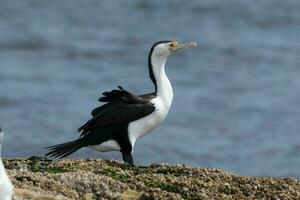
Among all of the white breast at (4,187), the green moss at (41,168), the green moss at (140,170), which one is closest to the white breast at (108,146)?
the green moss at (140,170)

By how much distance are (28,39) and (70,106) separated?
7996 mm

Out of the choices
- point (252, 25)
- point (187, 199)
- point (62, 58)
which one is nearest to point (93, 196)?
point (187, 199)

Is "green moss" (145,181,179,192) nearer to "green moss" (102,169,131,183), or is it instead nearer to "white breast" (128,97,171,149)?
"green moss" (102,169,131,183)

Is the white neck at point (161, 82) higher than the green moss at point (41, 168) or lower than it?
higher

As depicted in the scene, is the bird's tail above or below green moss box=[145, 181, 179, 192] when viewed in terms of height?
above

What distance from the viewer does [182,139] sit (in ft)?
77.9

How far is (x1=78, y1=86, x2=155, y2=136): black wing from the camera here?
1302cm

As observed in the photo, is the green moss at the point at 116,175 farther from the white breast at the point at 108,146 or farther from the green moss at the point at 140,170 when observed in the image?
the white breast at the point at 108,146

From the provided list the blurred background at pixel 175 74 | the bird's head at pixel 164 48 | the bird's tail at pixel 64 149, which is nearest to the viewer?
the bird's tail at pixel 64 149

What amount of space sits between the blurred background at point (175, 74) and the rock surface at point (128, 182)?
972cm

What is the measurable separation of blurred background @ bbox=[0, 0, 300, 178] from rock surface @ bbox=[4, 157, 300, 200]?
9722mm

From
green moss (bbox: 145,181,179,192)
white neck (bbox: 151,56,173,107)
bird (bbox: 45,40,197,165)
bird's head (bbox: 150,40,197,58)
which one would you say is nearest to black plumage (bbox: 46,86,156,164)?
bird (bbox: 45,40,197,165)

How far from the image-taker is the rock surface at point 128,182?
10.4m

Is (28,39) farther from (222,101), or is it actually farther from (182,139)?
(182,139)
